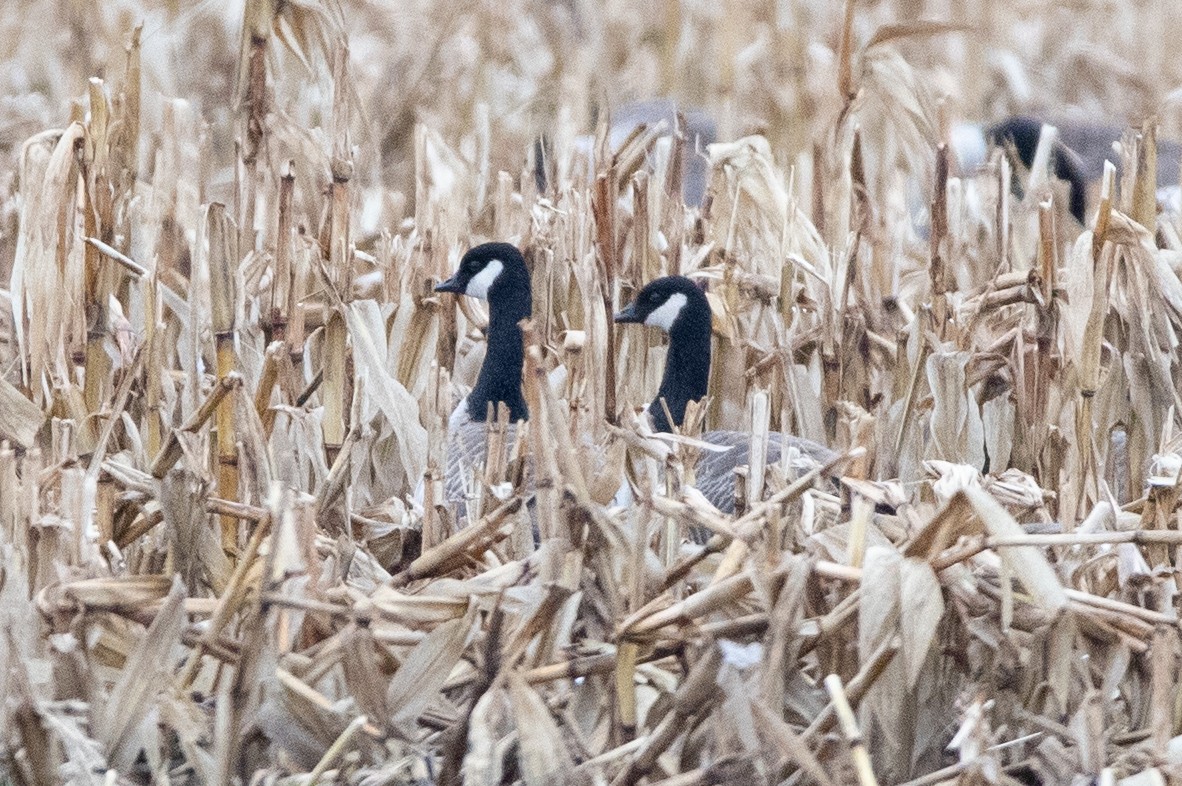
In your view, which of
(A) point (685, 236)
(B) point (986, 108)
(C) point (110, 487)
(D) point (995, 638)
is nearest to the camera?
(D) point (995, 638)

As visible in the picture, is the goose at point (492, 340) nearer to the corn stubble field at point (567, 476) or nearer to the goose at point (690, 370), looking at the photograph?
the corn stubble field at point (567, 476)

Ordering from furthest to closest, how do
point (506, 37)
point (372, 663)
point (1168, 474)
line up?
point (506, 37), point (1168, 474), point (372, 663)

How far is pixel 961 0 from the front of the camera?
9.16 meters

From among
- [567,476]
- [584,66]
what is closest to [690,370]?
[567,476]

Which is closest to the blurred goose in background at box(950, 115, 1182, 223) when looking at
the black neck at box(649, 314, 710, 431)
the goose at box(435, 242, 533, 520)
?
the black neck at box(649, 314, 710, 431)

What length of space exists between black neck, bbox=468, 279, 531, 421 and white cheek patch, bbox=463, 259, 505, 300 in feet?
0.26

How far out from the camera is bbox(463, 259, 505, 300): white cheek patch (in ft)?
11.7

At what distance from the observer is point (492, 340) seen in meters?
3.74

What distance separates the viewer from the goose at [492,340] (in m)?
3.57

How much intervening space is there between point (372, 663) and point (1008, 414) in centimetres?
166

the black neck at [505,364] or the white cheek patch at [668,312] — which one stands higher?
the white cheek patch at [668,312]

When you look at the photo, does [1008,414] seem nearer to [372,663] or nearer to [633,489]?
[633,489]

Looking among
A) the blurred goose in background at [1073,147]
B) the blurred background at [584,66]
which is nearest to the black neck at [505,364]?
the blurred background at [584,66]

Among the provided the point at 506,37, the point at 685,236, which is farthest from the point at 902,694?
the point at 506,37
